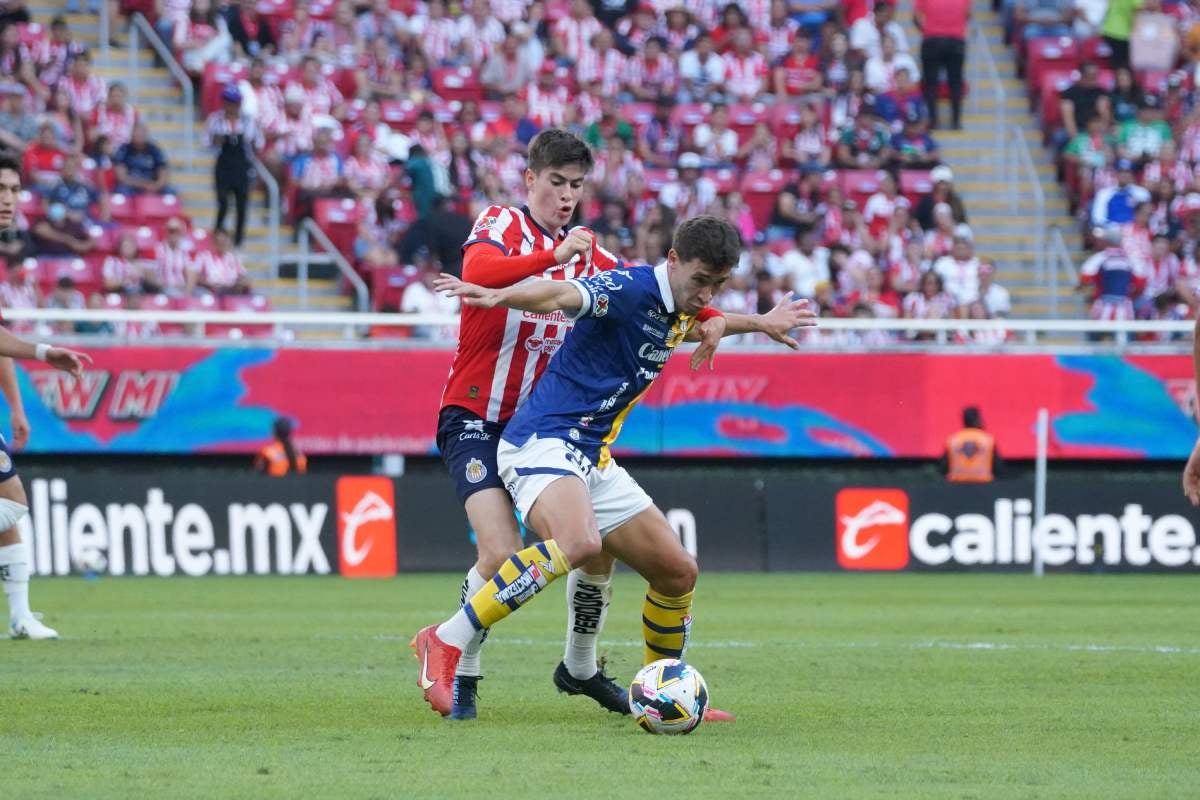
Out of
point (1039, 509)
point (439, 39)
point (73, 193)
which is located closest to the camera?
point (1039, 509)

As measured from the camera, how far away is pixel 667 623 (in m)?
8.30

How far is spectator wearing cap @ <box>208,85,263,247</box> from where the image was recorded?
22.3 m

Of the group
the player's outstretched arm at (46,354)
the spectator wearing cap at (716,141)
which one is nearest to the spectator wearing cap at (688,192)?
the spectator wearing cap at (716,141)

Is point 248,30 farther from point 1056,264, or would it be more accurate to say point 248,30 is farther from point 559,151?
point 559,151

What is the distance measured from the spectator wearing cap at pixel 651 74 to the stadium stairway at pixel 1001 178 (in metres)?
3.82

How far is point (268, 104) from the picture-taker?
2319cm

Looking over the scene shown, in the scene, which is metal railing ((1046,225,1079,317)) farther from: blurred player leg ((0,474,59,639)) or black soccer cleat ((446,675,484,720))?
black soccer cleat ((446,675,484,720))

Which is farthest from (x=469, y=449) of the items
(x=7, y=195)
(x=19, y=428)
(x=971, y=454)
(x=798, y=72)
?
(x=798, y=72)

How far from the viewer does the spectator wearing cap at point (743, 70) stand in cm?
2552

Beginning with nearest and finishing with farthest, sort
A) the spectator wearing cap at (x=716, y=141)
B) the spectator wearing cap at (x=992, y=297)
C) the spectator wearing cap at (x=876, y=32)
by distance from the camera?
the spectator wearing cap at (x=992, y=297), the spectator wearing cap at (x=716, y=141), the spectator wearing cap at (x=876, y=32)

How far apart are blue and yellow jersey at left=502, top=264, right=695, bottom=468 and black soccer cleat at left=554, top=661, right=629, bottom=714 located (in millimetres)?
1000

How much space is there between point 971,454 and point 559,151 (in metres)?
13.2

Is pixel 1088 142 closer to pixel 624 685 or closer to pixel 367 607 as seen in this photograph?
pixel 367 607

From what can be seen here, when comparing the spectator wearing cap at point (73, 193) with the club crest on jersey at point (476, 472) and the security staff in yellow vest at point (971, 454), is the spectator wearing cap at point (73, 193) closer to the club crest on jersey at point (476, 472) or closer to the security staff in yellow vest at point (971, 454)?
the security staff in yellow vest at point (971, 454)
